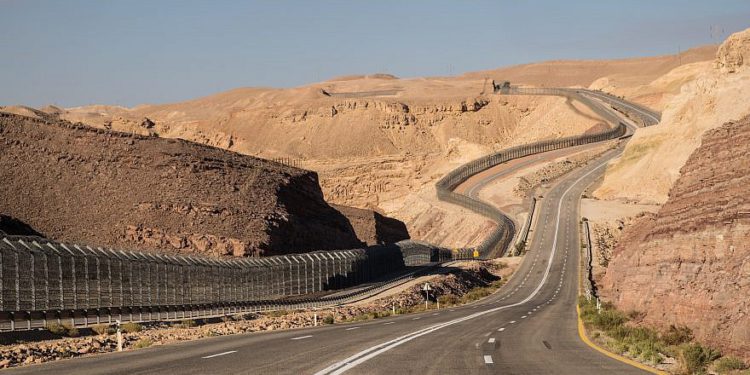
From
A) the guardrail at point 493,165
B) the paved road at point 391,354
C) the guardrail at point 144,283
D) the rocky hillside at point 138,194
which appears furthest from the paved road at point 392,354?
the guardrail at point 493,165

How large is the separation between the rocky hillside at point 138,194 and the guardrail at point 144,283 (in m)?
7.38

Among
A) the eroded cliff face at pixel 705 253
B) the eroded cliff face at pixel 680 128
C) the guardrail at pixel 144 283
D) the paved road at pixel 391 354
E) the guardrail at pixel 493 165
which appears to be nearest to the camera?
the paved road at pixel 391 354

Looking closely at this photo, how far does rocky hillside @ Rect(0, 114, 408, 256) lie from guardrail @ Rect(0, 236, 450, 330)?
738 centimetres

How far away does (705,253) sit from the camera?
31.0 m

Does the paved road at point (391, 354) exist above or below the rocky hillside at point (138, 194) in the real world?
below

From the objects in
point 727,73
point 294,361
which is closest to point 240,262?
point 294,361

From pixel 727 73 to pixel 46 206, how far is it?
5128 cm

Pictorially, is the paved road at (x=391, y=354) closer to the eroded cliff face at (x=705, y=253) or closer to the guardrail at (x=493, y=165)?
the eroded cliff face at (x=705, y=253)

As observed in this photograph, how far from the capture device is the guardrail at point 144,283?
36219mm

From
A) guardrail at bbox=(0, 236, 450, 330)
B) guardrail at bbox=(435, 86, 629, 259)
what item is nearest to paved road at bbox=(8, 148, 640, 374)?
guardrail at bbox=(0, 236, 450, 330)

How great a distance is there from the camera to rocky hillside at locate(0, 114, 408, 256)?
69.1 metres

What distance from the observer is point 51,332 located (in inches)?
1208

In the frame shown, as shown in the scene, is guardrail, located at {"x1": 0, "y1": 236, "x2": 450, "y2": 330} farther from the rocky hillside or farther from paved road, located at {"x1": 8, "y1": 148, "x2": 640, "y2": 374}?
paved road, located at {"x1": 8, "y1": 148, "x2": 640, "y2": 374}

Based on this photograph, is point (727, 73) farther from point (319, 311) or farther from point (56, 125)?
point (56, 125)
